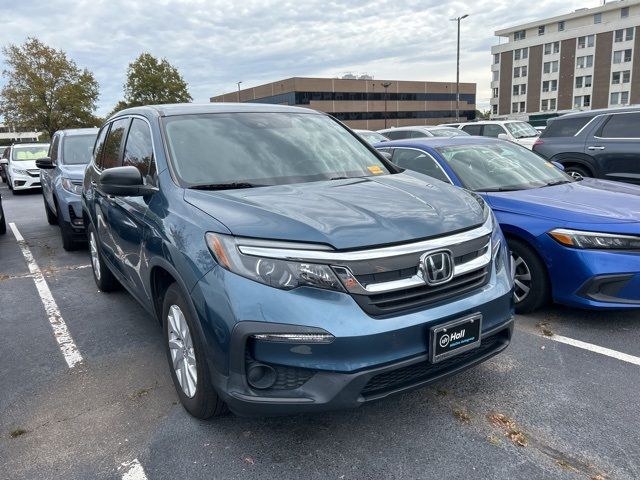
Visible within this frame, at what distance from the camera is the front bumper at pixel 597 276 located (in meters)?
3.72

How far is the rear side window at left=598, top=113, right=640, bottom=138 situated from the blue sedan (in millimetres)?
3956

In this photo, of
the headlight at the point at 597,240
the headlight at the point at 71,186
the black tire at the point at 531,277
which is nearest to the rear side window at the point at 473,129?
the headlight at the point at 71,186

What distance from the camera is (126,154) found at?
13.0 ft

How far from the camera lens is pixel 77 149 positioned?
8.55 m

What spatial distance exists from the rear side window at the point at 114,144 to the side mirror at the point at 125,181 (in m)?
1.07

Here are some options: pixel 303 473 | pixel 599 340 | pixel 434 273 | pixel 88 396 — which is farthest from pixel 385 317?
pixel 599 340

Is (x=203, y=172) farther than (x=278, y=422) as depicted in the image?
Yes

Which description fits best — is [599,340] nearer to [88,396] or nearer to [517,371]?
[517,371]

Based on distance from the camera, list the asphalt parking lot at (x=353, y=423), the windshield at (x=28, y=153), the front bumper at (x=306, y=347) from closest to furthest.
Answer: the front bumper at (x=306, y=347) → the asphalt parking lot at (x=353, y=423) → the windshield at (x=28, y=153)

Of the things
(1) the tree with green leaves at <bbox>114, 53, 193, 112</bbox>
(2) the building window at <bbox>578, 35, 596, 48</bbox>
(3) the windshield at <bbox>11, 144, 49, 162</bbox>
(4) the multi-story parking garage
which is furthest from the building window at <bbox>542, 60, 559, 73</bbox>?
(3) the windshield at <bbox>11, 144, 49, 162</bbox>

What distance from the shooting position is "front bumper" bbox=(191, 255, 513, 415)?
222 centimetres

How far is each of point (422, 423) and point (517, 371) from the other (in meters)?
0.94

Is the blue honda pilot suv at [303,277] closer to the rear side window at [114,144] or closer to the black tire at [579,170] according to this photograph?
the rear side window at [114,144]

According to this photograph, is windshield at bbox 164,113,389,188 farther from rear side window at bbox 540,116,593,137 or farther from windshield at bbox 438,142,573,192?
rear side window at bbox 540,116,593,137
